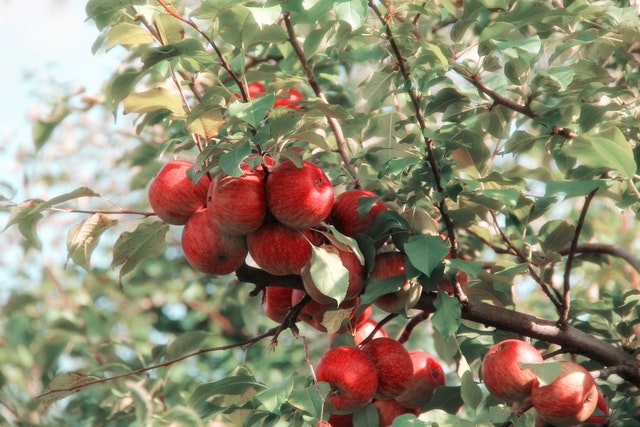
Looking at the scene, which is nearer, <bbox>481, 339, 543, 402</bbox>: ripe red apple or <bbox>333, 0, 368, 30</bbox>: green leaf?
<bbox>333, 0, 368, 30</bbox>: green leaf

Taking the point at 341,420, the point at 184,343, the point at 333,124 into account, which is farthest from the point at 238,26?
the point at 184,343

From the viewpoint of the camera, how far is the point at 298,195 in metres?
1.30

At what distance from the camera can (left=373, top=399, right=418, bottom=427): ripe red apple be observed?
161 centimetres

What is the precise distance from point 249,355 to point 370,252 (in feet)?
5.12

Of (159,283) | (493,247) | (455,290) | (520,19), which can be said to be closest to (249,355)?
(159,283)

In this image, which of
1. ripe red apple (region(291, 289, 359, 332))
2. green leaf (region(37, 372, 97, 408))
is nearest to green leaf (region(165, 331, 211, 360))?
green leaf (region(37, 372, 97, 408))

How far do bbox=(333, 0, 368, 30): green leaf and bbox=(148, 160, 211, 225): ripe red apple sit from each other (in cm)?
41

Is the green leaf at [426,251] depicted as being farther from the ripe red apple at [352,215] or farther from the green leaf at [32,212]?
the green leaf at [32,212]

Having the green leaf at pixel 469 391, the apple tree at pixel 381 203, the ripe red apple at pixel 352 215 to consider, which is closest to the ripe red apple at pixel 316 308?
the apple tree at pixel 381 203

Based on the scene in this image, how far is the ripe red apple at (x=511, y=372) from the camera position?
143 cm

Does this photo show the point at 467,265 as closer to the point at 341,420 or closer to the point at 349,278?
the point at 349,278

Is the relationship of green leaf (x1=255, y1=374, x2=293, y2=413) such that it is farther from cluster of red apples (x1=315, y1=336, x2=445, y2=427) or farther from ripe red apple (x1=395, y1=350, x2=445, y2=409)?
ripe red apple (x1=395, y1=350, x2=445, y2=409)

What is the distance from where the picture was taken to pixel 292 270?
4.58 feet

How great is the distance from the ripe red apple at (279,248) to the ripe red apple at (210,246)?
38 millimetres
